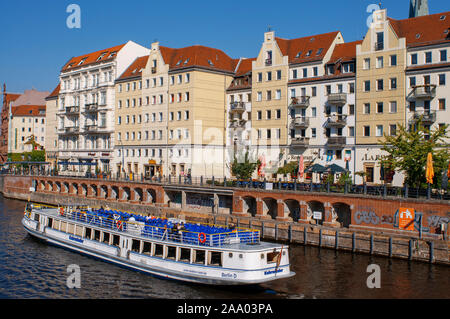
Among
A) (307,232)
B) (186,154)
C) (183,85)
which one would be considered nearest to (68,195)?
(186,154)

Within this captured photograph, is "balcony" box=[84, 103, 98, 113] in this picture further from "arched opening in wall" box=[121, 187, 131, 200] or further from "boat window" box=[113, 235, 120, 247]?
"boat window" box=[113, 235, 120, 247]

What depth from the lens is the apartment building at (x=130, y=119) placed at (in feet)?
293

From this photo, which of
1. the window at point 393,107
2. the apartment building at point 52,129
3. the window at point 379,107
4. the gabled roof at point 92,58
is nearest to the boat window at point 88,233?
the window at point 379,107

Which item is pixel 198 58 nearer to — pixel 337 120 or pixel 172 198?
pixel 172 198

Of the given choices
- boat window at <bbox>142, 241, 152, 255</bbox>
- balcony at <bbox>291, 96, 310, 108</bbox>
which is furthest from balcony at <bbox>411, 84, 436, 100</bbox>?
boat window at <bbox>142, 241, 152, 255</bbox>

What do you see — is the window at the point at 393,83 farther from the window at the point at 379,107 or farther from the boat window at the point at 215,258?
the boat window at the point at 215,258

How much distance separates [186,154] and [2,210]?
29.5 metres

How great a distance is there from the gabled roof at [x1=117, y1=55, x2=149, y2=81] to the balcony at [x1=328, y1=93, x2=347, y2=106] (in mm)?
38174

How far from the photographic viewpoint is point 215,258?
32.7 m

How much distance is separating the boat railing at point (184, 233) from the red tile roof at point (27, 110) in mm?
119444

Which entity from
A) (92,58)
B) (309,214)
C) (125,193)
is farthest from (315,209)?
(92,58)

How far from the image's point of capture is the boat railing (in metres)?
33.3

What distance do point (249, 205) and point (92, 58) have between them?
202 feet
